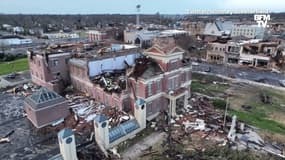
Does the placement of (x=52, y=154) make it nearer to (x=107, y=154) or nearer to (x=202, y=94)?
(x=107, y=154)

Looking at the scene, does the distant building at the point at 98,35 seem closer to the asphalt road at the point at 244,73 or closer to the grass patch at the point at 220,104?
the asphalt road at the point at 244,73

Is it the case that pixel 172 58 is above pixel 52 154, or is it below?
above

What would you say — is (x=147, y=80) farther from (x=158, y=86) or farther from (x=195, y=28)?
(x=195, y=28)

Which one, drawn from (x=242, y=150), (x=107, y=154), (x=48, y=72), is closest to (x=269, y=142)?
(x=242, y=150)

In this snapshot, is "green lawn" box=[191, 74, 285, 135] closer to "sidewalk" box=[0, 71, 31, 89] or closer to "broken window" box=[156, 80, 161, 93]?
"broken window" box=[156, 80, 161, 93]

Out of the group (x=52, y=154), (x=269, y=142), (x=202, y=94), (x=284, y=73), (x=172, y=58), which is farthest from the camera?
(x=284, y=73)

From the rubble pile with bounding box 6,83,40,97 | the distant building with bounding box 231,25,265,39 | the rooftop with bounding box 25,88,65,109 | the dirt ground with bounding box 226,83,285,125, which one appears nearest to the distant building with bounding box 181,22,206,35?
the distant building with bounding box 231,25,265,39
